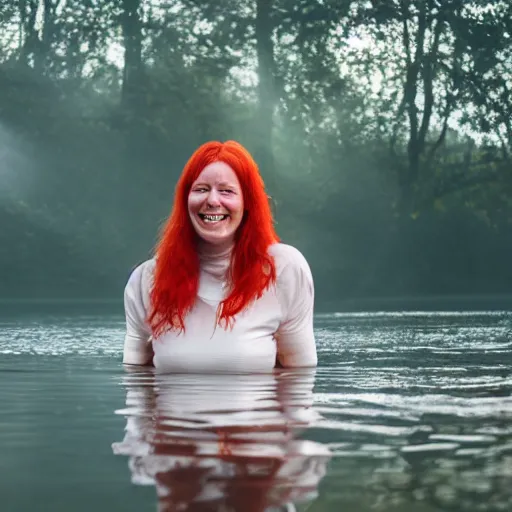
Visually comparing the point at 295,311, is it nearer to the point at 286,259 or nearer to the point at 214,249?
the point at 286,259

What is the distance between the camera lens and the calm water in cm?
334

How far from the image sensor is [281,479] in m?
3.51

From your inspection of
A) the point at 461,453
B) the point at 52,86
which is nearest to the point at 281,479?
the point at 461,453

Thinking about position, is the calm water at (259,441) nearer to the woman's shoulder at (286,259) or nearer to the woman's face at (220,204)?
the woman's shoulder at (286,259)

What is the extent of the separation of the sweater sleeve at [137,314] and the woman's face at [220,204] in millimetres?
300

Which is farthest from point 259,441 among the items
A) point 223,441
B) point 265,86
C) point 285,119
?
point 285,119

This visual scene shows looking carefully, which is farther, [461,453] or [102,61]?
[102,61]

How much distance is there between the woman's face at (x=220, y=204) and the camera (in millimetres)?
5379

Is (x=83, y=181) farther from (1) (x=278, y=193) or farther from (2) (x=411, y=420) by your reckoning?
(2) (x=411, y=420)

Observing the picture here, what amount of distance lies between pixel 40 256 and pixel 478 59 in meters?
13.6

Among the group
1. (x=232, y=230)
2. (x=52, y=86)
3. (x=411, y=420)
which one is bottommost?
(x=411, y=420)

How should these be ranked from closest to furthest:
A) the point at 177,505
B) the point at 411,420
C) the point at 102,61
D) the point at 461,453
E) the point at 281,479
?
the point at 177,505
the point at 281,479
the point at 461,453
the point at 411,420
the point at 102,61

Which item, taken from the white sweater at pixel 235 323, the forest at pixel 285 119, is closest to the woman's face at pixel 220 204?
the white sweater at pixel 235 323

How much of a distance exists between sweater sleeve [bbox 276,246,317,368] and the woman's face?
0.85 ft
